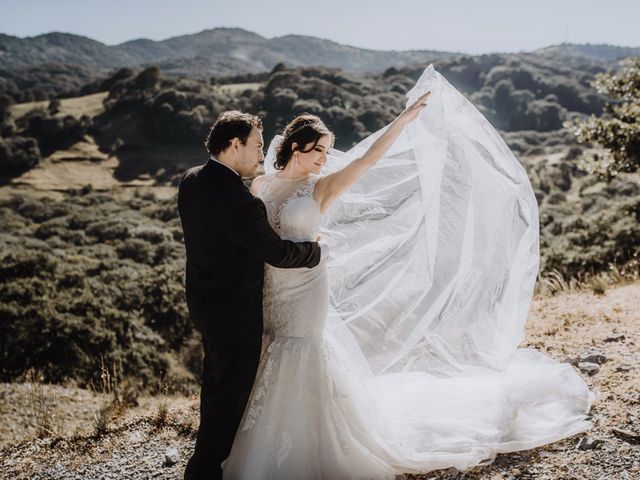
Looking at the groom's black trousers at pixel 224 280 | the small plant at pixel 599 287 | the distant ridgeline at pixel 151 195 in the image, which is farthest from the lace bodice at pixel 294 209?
the distant ridgeline at pixel 151 195

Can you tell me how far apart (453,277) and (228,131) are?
2105mm

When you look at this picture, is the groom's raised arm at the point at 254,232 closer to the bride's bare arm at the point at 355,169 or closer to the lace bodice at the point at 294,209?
the lace bodice at the point at 294,209

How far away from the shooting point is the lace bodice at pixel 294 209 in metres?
3.18

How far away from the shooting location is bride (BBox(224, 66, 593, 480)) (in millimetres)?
3213

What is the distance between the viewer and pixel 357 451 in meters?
3.24

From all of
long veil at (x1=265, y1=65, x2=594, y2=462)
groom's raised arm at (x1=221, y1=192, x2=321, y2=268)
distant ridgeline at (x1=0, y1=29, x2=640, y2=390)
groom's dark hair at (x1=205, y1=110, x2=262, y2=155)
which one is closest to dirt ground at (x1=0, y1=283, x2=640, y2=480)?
long veil at (x1=265, y1=65, x2=594, y2=462)


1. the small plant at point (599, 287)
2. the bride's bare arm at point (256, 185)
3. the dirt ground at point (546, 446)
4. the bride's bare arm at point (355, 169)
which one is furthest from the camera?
the small plant at point (599, 287)

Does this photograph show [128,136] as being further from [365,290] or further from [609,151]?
[365,290]

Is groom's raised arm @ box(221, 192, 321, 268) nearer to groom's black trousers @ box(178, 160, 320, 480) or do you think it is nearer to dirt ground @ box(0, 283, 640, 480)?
groom's black trousers @ box(178, 160, 320, 480)

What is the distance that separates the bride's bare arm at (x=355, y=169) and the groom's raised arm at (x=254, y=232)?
55cm

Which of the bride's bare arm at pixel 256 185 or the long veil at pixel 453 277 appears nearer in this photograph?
the bride's bare arm at pixel 256 185

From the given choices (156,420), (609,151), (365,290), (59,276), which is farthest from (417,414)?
(59,276)

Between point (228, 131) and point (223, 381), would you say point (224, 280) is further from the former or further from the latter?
point (228, 131)

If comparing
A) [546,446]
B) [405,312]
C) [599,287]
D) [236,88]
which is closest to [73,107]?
[236,88]
